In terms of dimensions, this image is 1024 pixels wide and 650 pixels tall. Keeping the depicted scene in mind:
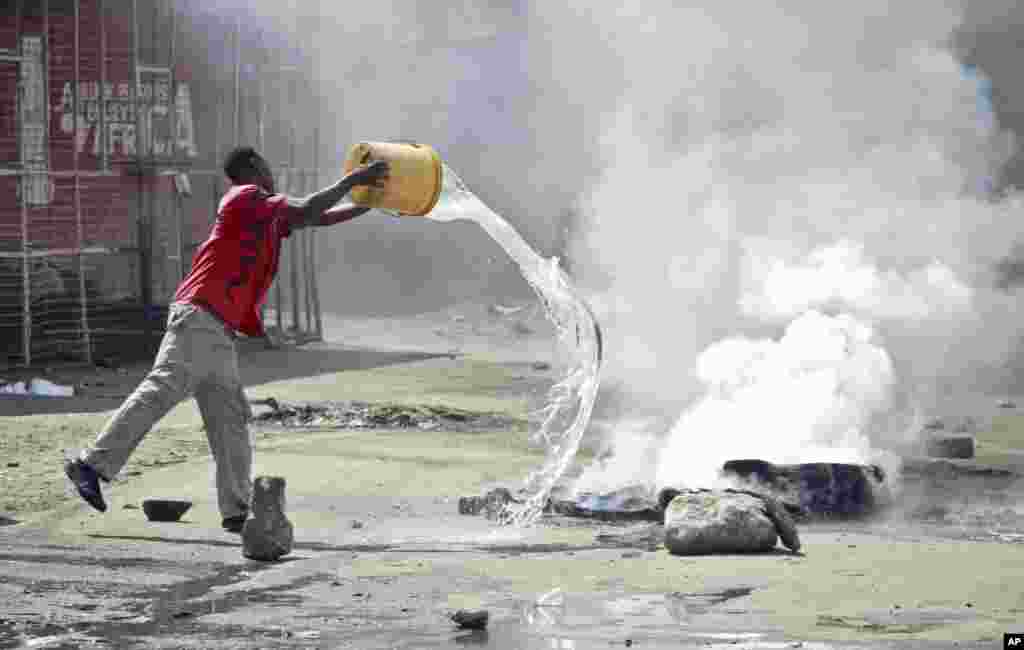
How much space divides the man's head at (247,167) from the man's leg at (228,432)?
0.72 meters

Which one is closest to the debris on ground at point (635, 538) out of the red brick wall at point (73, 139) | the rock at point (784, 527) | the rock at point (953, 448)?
the rock at point (784, 527)

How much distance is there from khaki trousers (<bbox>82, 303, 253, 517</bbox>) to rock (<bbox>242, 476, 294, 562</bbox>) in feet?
0.66

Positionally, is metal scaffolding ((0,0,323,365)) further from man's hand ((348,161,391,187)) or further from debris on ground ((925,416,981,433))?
man's hand ((348,161,391,187))

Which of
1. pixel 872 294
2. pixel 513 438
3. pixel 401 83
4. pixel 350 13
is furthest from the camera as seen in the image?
pixel 401 83

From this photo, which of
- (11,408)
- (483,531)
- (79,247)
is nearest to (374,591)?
(483,531)

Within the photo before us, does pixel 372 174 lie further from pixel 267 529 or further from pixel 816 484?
pixel 816 484

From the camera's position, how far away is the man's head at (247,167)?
8.11 meters

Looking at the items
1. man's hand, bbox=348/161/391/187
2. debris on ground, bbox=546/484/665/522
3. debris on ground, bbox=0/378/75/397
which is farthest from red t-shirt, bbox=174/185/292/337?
debris on ground, bbox=0/378/75/397

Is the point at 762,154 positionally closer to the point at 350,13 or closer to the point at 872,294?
the point at 872,294

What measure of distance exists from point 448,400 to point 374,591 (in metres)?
9.16

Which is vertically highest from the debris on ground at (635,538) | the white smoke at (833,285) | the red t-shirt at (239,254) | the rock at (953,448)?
the red t-shirt at (239,254)

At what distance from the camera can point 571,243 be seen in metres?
25.3

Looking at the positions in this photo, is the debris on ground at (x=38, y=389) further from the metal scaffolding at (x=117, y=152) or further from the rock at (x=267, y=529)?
the rock at (x=267, y=529)

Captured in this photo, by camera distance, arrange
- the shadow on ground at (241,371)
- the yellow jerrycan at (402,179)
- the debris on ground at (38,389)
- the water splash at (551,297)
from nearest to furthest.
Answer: the yellow jerrycan at (402,179)
the water splash at (551,297)
the shadow on ground at (241,371)
the debris on ground at (38,389)
